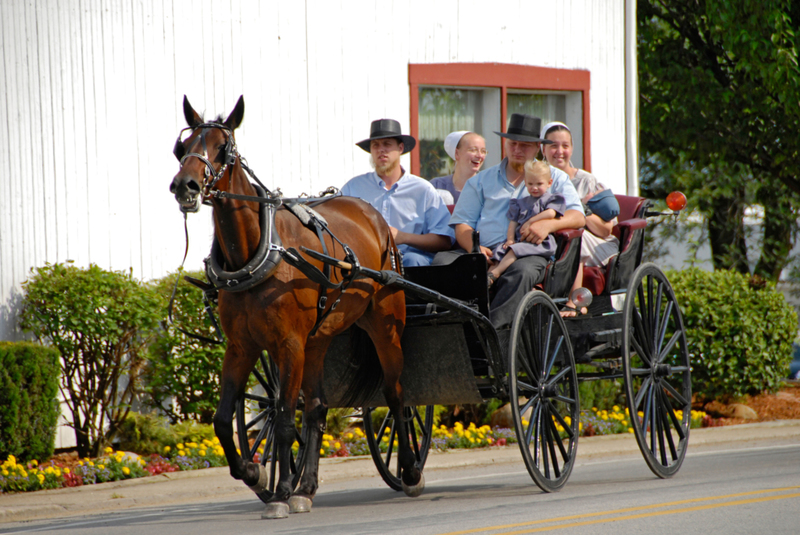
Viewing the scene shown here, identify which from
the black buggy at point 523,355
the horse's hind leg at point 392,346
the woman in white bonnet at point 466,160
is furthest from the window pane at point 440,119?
the horse's hind leg at point 392,346

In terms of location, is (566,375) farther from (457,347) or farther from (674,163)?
(674,163)

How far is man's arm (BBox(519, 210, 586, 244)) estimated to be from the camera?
22.1 ft

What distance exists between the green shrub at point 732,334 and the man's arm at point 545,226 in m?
5.68

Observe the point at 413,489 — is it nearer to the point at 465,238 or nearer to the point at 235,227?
the point at 465,238

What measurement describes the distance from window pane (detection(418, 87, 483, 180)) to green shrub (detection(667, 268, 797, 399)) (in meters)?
3.42

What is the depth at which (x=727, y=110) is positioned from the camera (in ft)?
56.2

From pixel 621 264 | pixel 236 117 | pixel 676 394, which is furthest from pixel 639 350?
pixel 236 117

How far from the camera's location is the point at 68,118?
381 inches

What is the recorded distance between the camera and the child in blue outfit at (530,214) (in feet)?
22.1

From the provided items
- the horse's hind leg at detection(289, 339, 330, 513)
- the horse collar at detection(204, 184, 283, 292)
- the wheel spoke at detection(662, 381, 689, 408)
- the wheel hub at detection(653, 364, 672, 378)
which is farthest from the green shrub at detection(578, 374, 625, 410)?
the horse collar at detection(204, 184, 283, 292)

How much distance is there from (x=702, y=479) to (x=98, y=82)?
22.9 feet

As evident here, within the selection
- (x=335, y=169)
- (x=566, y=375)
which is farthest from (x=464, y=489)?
(x=335, y=169)

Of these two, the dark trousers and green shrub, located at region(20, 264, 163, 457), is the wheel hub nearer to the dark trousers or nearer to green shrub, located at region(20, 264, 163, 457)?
the dark trousers

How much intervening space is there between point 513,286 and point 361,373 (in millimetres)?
1237
